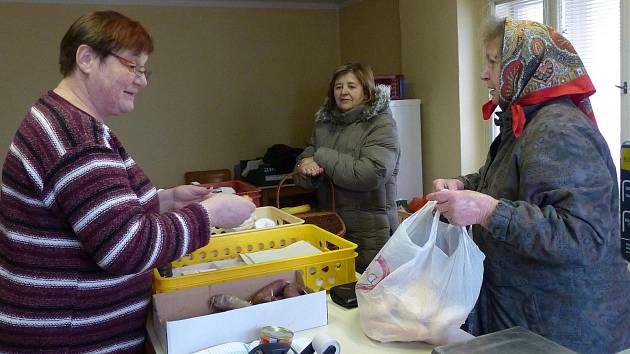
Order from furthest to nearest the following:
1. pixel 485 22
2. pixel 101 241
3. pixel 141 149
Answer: pixel 141 149
pixel 485 22
pixel 101 241

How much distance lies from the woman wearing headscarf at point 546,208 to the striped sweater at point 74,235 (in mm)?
643

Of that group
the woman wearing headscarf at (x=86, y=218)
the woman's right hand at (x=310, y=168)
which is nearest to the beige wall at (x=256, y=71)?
the woman's right hand at (x=310, y=168)

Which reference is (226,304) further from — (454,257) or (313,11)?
(313,11)

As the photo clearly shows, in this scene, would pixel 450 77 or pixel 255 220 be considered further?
pixel 450 77

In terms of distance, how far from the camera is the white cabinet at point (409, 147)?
3947mm

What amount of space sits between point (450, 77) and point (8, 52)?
128 inches

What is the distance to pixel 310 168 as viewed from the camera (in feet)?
8.59

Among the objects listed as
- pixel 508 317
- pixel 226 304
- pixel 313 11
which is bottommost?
pixel 508 317

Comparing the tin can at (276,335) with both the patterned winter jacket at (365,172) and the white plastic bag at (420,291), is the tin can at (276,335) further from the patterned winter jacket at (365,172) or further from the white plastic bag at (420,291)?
the patterned winter jacket at (365,172)

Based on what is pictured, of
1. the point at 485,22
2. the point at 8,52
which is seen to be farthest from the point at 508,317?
the point at 8,52

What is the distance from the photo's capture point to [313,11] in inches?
207

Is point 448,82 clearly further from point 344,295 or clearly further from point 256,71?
point 344,295

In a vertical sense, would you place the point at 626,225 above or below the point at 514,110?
below

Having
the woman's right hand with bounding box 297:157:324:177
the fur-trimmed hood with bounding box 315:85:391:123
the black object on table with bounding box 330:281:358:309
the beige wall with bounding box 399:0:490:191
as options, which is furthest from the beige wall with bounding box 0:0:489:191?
the black object on table with bounding box 330:281:358:309
